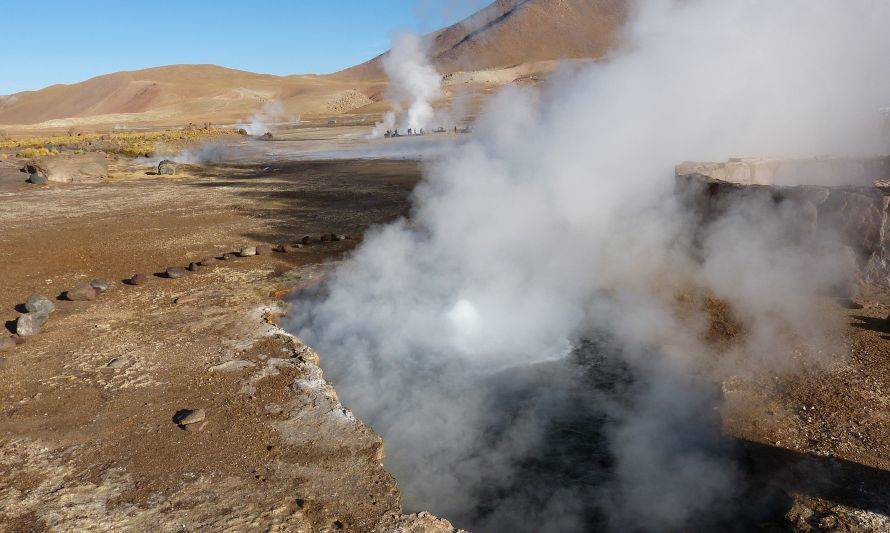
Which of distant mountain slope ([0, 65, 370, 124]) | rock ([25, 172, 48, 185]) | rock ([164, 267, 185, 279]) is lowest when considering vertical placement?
rock ([164, 267, 185, 279])

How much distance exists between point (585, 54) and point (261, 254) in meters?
86.2

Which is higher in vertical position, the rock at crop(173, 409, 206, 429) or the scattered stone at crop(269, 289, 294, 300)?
the scattered stone at crop(269, 289, 294, 300)

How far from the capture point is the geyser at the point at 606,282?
3.46 m

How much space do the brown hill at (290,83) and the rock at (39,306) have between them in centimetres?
5258

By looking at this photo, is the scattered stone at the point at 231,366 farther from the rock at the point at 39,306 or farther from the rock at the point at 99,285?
the rock at the point at 99,285

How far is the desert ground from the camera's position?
2.90 metres

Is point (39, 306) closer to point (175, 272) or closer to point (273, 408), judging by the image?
point (175, 272)

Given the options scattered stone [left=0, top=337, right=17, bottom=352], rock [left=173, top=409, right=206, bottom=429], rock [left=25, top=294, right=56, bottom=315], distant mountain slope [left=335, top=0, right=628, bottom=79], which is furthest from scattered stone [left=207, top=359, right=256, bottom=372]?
distant mountain slope [left=335, top=0, right=628, bottom=79]

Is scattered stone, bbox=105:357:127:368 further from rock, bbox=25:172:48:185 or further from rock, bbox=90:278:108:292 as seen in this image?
rock, bbox=25:172:48:185

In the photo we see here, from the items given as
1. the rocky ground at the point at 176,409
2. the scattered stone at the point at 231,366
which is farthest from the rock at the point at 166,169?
the scattered stone at the point at 231,366

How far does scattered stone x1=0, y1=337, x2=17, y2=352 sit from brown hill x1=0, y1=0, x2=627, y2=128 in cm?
5336

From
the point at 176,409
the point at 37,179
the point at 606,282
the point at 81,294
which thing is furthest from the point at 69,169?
the point at 606,282

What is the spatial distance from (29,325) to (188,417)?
2.70 metres

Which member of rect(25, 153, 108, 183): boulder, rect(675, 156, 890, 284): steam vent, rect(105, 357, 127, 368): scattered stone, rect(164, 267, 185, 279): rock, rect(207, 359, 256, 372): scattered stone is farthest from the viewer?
rect(25, 153, 108, 183): boulder
